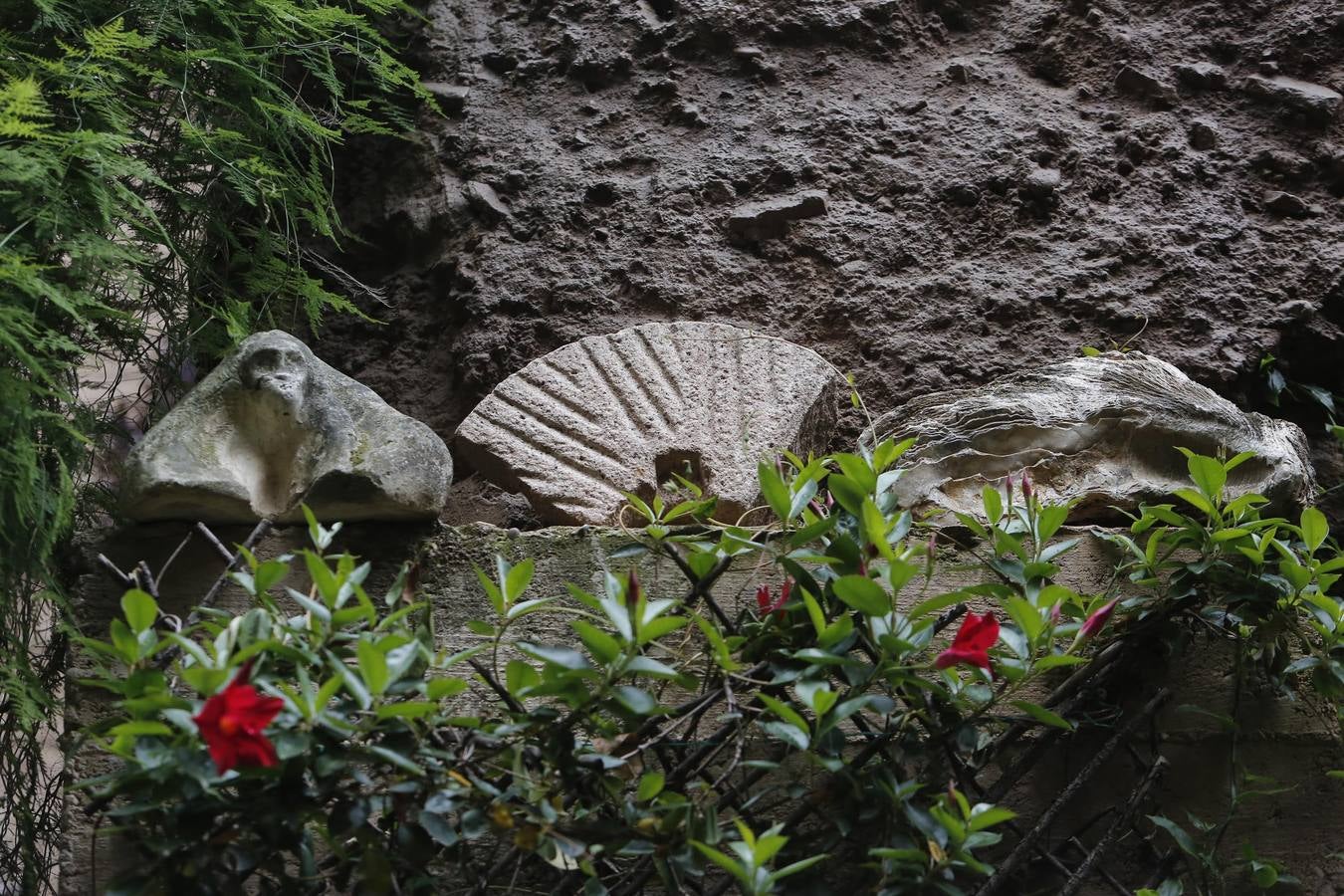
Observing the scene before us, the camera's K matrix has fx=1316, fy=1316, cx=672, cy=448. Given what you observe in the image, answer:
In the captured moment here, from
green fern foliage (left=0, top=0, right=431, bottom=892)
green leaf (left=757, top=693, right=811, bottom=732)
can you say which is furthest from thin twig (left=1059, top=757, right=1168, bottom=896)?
green fern foliage (left=0, top=0, right=431, bottom=892)

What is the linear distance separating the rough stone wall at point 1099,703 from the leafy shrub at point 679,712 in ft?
0.20

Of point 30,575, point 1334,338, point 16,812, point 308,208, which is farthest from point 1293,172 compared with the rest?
point 16,812

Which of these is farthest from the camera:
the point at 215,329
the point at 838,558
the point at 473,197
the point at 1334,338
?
the point at 473,197

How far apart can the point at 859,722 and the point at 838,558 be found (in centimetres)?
19

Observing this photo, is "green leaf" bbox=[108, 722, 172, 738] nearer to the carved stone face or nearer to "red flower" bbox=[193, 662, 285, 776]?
"red flower" bbox=[193, 662, 285, 776]

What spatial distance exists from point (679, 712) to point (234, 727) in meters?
0.48

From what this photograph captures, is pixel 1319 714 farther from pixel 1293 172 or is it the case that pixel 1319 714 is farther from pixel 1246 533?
pixel 1293 172

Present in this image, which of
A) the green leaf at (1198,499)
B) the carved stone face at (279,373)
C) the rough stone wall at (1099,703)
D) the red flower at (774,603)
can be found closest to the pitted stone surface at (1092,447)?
the rough stone wall at (1099,703)

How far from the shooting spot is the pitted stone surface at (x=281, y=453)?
67.7 inches

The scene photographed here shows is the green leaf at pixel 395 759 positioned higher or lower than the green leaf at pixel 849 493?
lower

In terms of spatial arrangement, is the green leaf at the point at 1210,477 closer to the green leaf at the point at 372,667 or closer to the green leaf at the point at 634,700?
the green leaf at the point at 634,700

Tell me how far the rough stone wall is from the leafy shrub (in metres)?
0.06

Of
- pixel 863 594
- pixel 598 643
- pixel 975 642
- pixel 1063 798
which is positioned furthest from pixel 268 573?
pixel 1063 798

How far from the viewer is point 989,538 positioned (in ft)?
5.49
